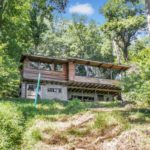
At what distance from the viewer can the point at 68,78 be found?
116ft

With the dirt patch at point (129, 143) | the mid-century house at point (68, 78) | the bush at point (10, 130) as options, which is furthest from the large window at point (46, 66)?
the dirt patch at point (129, 143)

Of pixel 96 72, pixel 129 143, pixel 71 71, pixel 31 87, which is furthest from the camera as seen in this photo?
pixel 96 72

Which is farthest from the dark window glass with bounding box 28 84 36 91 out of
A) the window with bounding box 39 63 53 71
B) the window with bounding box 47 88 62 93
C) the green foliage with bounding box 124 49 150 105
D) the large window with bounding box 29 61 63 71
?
the green foliage with bounding box 124 49 150 105

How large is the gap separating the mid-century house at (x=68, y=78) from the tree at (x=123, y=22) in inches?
319

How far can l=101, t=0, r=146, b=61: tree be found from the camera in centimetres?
4394

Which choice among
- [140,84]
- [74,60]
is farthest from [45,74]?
[140,84]

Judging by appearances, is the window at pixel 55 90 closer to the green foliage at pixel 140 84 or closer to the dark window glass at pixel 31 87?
the dark window glass at pixel 31 87

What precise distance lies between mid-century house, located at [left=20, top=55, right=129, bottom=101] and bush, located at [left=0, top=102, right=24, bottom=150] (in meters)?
21.1

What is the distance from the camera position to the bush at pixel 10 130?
960 centimetres

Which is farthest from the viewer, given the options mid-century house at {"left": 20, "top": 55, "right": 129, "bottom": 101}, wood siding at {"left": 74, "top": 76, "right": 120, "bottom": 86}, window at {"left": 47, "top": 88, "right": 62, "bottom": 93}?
wood siding at {"left": 74, "top": 76, "right": 120, "bottom": 86}

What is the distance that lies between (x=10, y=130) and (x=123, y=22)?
116 feet

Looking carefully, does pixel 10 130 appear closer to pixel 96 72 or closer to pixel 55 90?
pixel 55 90

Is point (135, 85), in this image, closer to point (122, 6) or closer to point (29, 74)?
point (29, 74)

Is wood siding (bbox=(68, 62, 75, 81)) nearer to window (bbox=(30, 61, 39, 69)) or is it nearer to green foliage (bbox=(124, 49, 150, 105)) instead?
window (bbox=(30, 61, 39, 69))
